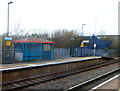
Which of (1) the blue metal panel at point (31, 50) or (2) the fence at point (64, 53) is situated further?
(1) the blue metal panel at point (31, 50)

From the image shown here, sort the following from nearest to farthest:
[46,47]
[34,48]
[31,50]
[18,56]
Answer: [18,56], [31,50], [34,48], [46,47]

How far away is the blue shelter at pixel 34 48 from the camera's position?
58.6 feet

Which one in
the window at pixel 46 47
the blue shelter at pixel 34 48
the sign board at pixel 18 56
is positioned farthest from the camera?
the window at pixel 46 47

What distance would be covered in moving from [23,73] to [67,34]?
32.3 meters

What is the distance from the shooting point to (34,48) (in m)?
19.8

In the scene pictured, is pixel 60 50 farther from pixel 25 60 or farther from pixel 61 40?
pixel 61 40

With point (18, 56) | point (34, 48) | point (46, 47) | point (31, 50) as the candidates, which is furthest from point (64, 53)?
point (18, 56)

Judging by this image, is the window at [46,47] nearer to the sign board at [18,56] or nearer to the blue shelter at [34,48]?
the blue shelter at [34,48]

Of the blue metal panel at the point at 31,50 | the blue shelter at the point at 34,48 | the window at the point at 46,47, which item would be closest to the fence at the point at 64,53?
the blue metal panel at the point at 31,50

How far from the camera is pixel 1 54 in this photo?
52.1 ft

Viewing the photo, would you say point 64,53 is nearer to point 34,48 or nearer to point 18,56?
point 34,48

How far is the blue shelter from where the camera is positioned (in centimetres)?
1786

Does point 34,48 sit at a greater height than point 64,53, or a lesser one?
greater

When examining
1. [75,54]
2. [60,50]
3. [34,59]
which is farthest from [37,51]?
[75,54]
